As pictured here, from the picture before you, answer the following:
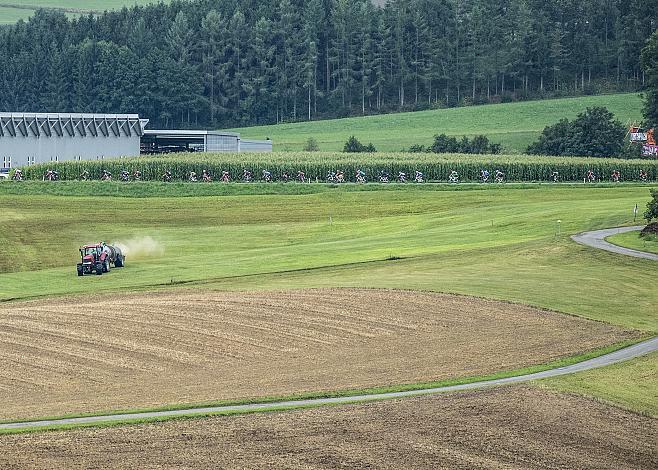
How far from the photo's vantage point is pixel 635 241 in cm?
8131

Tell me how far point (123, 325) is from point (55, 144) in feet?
339

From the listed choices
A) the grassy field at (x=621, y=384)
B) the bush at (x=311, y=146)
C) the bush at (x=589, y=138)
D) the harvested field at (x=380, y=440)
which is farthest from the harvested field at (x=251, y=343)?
→ the bush at (x=311, y=146)

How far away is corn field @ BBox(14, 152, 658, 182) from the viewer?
134 meters

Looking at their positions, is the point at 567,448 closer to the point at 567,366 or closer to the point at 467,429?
the point at 467,429

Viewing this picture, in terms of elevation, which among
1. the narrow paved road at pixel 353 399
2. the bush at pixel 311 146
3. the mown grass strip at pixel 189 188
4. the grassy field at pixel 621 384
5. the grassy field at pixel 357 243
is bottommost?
the grassy field at pixel 621 384

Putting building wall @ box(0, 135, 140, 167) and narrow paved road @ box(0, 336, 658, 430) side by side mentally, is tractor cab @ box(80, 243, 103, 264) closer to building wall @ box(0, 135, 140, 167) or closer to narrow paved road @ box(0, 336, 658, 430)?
narrow paved road @ box(0, 336, 658, 430)

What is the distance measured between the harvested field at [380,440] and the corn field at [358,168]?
310 feet

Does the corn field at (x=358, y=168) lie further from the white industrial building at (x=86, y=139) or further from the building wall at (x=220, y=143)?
the building wall at (x=220, y=143)

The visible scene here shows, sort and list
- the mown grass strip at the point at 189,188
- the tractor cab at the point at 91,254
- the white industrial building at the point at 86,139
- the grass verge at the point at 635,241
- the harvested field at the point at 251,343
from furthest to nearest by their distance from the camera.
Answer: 1. the white industrial building at the point at 86,139
2. the mown grass strip at the point at 189,188
3. the grass verge at the point at 635,241
4. the tractor cab at the point at 91,254
5. the harvested field at the point at 251,343

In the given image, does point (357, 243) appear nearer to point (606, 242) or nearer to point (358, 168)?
point (606, 242)

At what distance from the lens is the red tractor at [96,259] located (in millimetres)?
71812

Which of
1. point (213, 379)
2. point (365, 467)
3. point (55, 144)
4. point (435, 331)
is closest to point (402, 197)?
point (55, 144)

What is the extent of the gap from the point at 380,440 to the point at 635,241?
152 ft

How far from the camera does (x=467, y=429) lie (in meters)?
39.7
